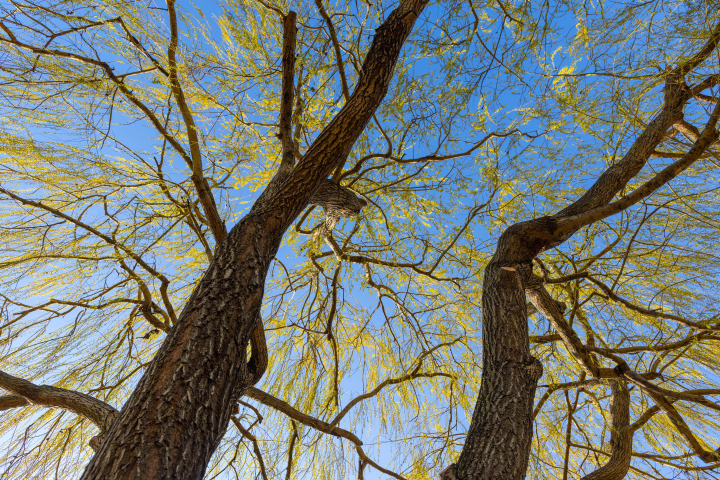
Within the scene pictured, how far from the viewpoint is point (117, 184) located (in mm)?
2105

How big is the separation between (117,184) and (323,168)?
1219 mm

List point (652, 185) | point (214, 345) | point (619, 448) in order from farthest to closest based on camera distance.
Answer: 1. point (619, 448)
2. point (652, 185)
3. point (214, 345)

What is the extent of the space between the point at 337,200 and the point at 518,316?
1.26m

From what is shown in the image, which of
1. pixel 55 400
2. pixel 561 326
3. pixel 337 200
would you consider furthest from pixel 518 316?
pixel 55 400

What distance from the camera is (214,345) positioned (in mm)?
1247

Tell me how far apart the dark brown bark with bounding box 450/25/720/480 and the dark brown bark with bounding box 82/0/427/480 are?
88cm

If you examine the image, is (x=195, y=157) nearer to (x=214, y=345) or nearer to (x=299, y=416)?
(x=214, y=345)

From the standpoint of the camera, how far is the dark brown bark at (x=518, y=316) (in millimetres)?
1330

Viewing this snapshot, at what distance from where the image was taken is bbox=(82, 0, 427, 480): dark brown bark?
1.00 m

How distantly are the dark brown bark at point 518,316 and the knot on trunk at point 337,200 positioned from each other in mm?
948

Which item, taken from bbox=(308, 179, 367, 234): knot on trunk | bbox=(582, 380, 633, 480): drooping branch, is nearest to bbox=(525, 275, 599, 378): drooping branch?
bbox=(582, 380, 633, 480): drooping branch

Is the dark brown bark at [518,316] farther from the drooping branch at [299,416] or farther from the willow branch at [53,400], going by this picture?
the willow branch at [53,400]

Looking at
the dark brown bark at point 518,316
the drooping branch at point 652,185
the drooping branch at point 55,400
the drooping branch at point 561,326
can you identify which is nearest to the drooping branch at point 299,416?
the drooping branch at point 55,400

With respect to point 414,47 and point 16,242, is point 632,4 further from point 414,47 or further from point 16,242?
point 16,242
